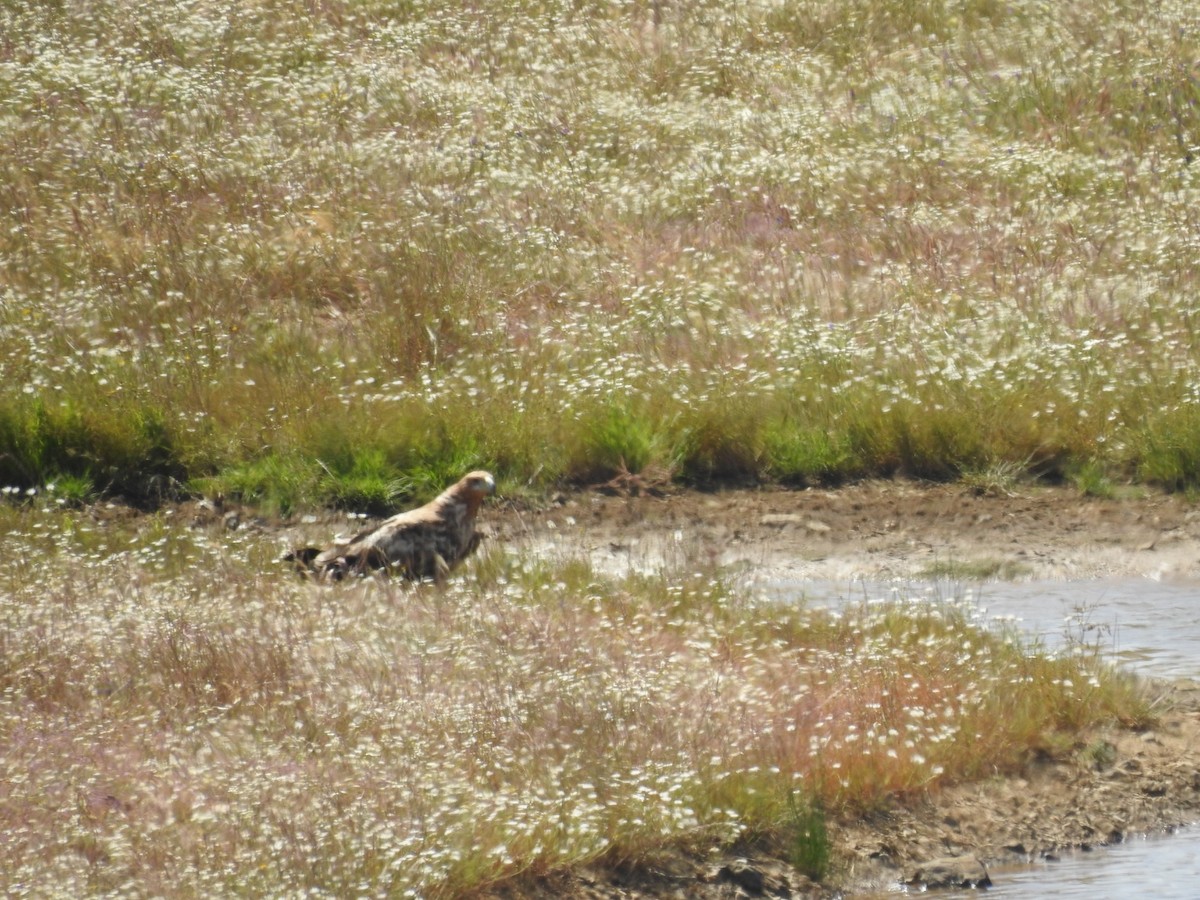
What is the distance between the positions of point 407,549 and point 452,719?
240cm

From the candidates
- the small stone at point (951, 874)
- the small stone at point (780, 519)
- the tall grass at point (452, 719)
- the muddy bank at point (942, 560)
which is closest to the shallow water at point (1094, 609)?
the muddy bank at point (942, 560)

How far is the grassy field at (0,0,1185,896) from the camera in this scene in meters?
6.62

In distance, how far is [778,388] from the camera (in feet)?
40.7

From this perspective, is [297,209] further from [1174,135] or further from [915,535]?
[1174,135]

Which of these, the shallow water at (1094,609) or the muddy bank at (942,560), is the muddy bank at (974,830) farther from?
the shallow water at (1094,609)

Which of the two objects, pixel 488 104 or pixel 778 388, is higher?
Answer: pixel 488 104

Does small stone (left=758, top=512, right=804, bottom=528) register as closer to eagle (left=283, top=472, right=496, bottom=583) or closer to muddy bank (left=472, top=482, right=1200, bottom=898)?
muddy bank (left=472, top=482, right=1200, bottom=898)

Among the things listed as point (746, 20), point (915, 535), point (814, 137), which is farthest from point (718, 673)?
point (746, 20)

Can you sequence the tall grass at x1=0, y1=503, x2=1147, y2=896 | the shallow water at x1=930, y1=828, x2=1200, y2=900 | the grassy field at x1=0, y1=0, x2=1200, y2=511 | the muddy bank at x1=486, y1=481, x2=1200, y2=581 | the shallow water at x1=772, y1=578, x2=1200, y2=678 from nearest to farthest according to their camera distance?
the tall grass at x1=0, y1=503, x2=1147, y2=896
the shallow water at x1=930, y1=828, x2=1200, y2=900
the shallow water at x1=772, y1=578, x2=1200, y2=678
the muddy bank at x1=486, y1=481, x2=1200, y2=581
the grassy field at x1=0, y1=0, x2=1200, y2=511

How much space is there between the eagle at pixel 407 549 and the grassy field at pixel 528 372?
256 mm

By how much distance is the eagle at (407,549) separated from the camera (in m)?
9.14

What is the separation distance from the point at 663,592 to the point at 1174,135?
9171 mm

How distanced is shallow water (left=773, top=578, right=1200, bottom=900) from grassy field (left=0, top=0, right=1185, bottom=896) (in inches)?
23.8

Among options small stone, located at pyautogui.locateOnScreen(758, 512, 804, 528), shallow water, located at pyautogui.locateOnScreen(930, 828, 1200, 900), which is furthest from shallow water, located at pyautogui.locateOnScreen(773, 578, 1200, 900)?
small stone, located at pyautogui.locateOnScreen(758, 512, 804, 528)
